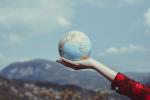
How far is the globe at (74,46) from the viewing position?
24.8 ft

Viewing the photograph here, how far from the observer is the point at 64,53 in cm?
764

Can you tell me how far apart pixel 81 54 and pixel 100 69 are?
0.92 m

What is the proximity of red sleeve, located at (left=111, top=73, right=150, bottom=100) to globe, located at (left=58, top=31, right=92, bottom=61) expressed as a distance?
0.74 m

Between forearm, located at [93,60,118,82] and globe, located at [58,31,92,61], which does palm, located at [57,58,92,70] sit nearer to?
forearm, located at [93,60,118,82]

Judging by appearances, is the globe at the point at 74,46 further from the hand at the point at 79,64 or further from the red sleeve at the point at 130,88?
the red sleeve at the point at 130,88

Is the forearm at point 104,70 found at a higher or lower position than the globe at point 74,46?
lower

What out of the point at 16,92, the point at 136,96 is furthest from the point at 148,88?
the point at 16,92

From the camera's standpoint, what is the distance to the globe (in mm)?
7547

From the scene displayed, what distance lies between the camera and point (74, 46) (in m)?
7.86

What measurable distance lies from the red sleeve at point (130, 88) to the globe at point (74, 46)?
738 mm

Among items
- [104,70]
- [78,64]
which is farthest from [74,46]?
[104,70]

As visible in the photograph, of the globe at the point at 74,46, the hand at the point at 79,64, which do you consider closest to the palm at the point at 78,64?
the hand at the point at 79,64

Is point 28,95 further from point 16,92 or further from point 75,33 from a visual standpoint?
point 75,33

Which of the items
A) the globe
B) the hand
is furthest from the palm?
the globe
